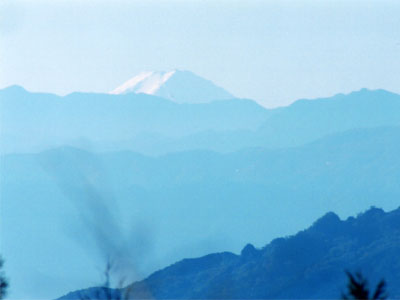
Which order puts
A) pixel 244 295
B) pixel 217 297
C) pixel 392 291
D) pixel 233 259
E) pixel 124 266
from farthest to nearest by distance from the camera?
1. pixel 233 259
2. pixel 244 295
3. pixel 392 291
4. pixel 124 266
5. pixel 217 297

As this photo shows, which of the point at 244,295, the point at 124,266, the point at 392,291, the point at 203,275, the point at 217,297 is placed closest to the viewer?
the point at 217,297

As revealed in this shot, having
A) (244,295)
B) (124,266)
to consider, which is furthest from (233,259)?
(124,266)

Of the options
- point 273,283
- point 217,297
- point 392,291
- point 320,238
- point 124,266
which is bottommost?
point 217,297

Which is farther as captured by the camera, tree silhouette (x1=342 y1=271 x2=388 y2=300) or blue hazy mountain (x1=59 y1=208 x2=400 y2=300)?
blue hazy mountain (x1=59 y1=208 x2=400 y2=300)

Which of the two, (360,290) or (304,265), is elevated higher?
(304,265)

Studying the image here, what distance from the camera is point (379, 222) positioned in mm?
170875

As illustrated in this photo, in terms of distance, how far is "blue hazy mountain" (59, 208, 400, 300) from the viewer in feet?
483

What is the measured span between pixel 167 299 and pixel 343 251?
28226mm

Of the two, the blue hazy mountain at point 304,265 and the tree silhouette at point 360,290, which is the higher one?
the blue hazy mountain at point 304,265

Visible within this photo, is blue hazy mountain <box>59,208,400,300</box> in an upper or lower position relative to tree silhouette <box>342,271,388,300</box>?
upper

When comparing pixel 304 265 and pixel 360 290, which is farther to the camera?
pixel 304 265

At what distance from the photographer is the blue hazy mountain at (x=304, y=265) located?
483 ft

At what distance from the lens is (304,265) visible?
15488 cm

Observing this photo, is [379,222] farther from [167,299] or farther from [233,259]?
[167,299]
